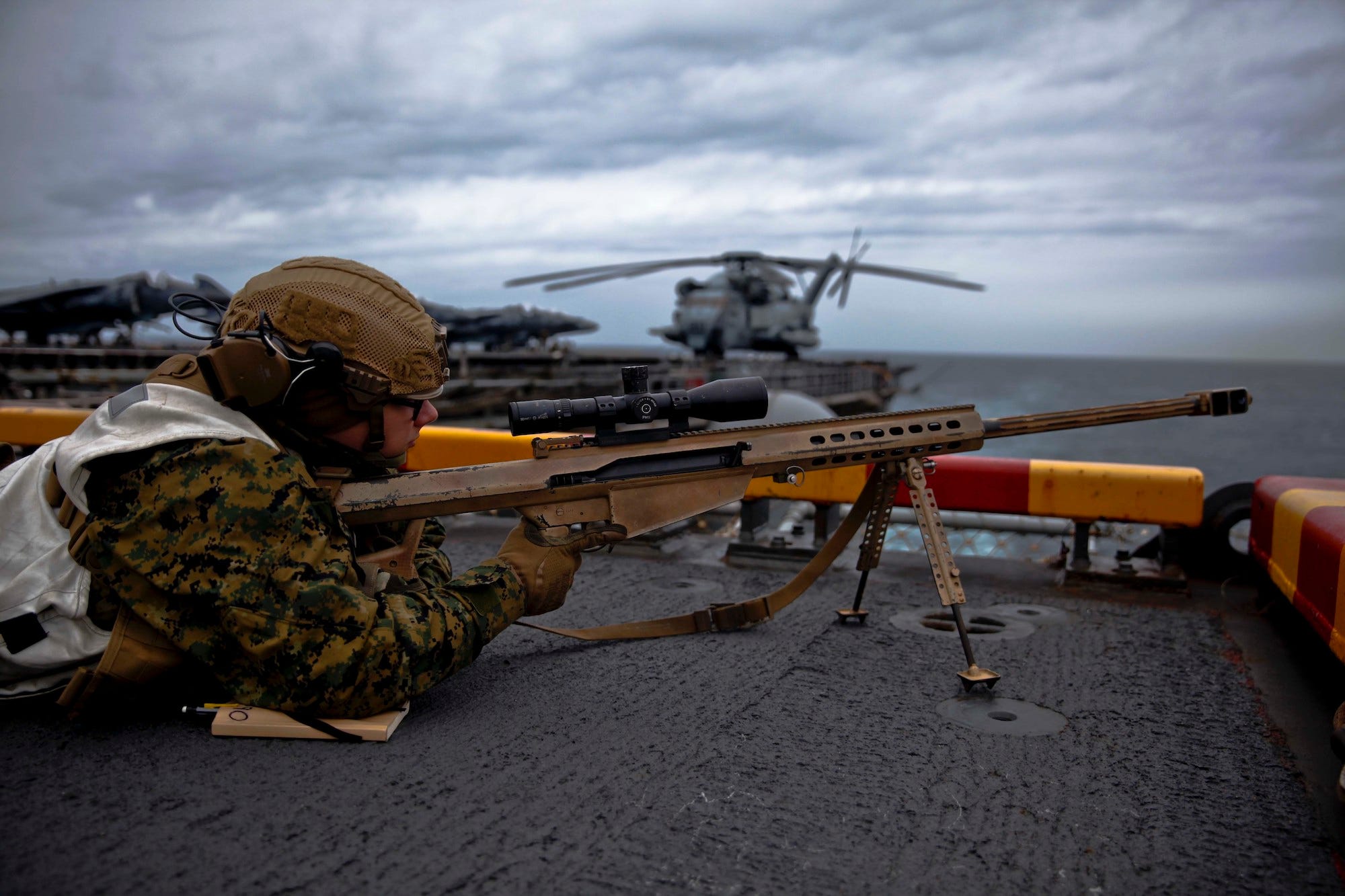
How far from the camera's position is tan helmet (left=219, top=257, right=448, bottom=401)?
2.71m

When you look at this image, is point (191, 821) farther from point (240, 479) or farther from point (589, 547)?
point (589, 547)

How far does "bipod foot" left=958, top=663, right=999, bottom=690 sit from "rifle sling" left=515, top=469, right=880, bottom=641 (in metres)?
0.83

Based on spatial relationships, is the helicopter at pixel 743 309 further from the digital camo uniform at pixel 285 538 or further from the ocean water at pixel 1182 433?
the digital camo uniform at pixel 285 538

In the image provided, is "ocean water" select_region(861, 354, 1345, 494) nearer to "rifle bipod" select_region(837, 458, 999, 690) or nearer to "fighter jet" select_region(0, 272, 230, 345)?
"rifle bipod" select_region(837, 458, 999, 690)

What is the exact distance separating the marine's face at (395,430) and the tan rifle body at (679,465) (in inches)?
4.6

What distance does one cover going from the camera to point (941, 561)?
3492 mm

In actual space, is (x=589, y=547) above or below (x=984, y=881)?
above

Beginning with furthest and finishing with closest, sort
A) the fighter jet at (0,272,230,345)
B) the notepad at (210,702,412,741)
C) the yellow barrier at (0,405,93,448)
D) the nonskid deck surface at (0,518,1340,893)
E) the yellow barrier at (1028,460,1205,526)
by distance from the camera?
1. the fighter jet at (0,272,230,345)
2. the yellow barrier at (0,405,93,448)
3. the yellow barrier at (1028,460,1205,526)
4. the notepad at (210,702,412,741)
5. the nonskid deck surface at (0,518,1340,893)

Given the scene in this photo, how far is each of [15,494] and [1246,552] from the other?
583 cm

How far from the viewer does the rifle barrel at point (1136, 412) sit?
3.33 meters

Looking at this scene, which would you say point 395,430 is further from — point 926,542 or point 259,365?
point 926,542

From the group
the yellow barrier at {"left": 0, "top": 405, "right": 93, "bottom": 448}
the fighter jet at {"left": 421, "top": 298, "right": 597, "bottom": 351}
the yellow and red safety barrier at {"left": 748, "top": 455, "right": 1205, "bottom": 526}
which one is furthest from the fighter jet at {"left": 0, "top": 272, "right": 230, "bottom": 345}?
the yellow and red safety barrier at {"left": 748, "top": 455, "right": 1205, "bottom": 526}

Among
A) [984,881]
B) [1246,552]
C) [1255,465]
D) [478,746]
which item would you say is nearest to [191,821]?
[478,746]

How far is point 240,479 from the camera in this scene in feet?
8.32
